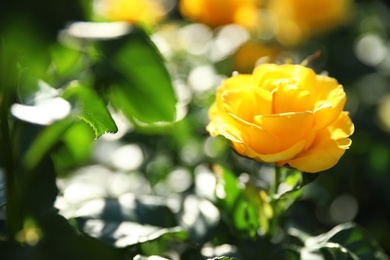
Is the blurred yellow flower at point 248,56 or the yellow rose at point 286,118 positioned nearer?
the yellow rose at point 286,118

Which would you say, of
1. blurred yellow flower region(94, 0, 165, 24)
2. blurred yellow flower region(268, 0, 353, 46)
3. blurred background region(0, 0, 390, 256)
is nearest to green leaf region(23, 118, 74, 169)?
blurred background region(0, 0, 390, 256)

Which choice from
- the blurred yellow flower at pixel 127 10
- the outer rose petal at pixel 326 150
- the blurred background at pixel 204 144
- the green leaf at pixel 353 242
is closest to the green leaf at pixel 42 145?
the blurred background at pixel 204 144

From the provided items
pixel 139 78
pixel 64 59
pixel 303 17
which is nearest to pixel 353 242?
pixel 139 78

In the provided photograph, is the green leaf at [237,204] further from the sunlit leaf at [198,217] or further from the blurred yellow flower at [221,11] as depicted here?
the blurred yellow flower at [221,11]

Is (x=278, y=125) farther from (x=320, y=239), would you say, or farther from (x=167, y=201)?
(x=167, y=201)

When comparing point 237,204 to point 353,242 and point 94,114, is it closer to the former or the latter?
point 353,242
